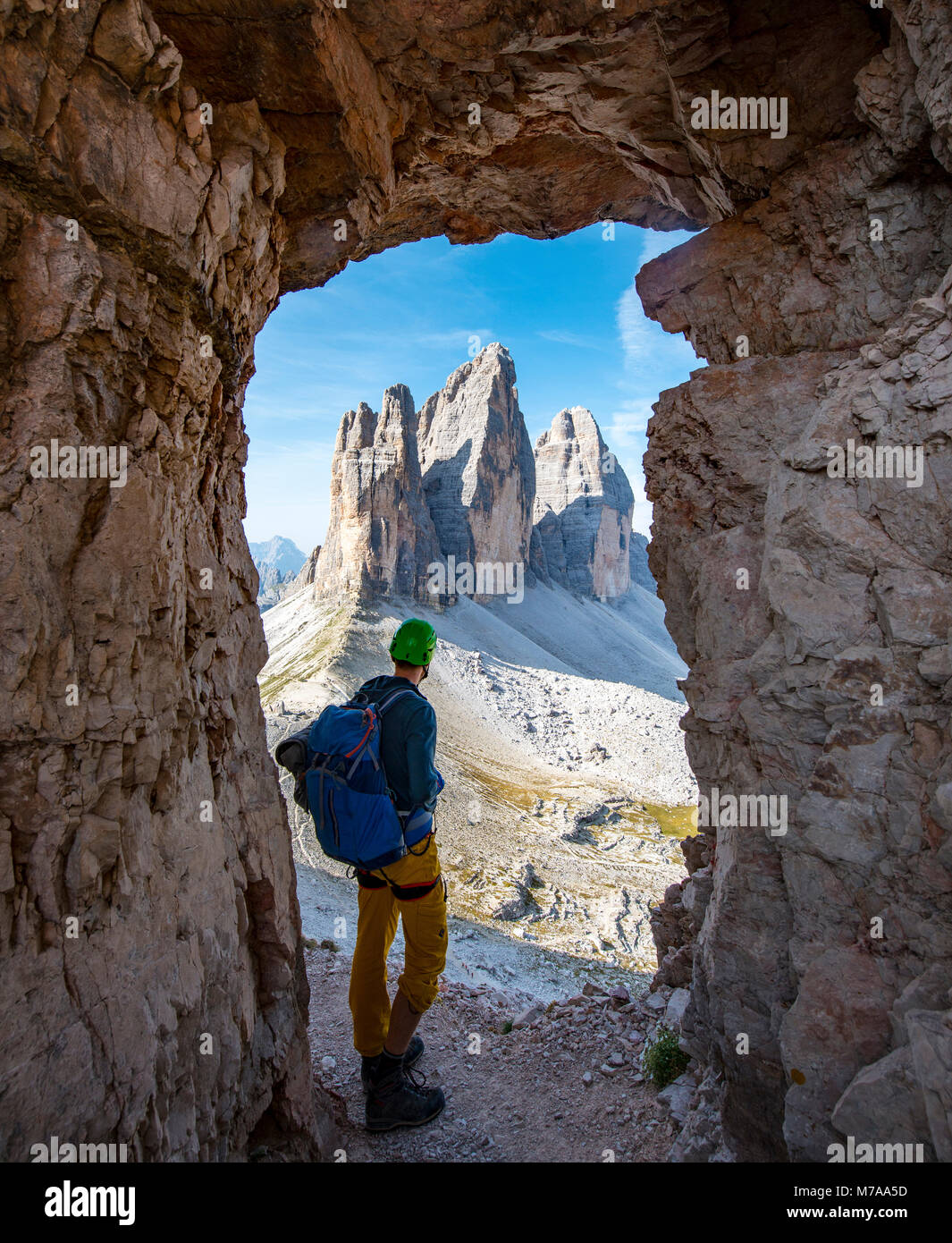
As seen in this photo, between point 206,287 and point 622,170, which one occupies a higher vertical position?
point 622,170

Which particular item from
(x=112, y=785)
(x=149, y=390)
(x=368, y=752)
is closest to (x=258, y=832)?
(x=368, y=752)

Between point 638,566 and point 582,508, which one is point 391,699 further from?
point 638,566

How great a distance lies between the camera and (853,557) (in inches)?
180

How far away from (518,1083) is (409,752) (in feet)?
14.8

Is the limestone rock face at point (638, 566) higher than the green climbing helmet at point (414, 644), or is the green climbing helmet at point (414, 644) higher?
the limestone rock face at point (638, 566)

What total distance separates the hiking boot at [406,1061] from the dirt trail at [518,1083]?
1.37 ft

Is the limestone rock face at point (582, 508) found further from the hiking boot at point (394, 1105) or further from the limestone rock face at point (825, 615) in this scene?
the hiking boot at point (394, 1105)

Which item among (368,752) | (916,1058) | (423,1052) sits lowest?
(423,1052)

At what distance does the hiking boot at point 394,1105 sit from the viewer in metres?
5.82

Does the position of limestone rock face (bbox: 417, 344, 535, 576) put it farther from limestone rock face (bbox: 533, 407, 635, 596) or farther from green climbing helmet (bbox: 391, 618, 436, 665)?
green climbing helmet (bbox: 391, 618, 436, 665)

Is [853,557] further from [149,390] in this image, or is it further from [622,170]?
[622,170]

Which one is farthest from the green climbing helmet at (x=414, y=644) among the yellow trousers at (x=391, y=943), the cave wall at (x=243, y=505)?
the yellow trousers at (x=391, y=943)

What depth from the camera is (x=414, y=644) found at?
18.0 ft
